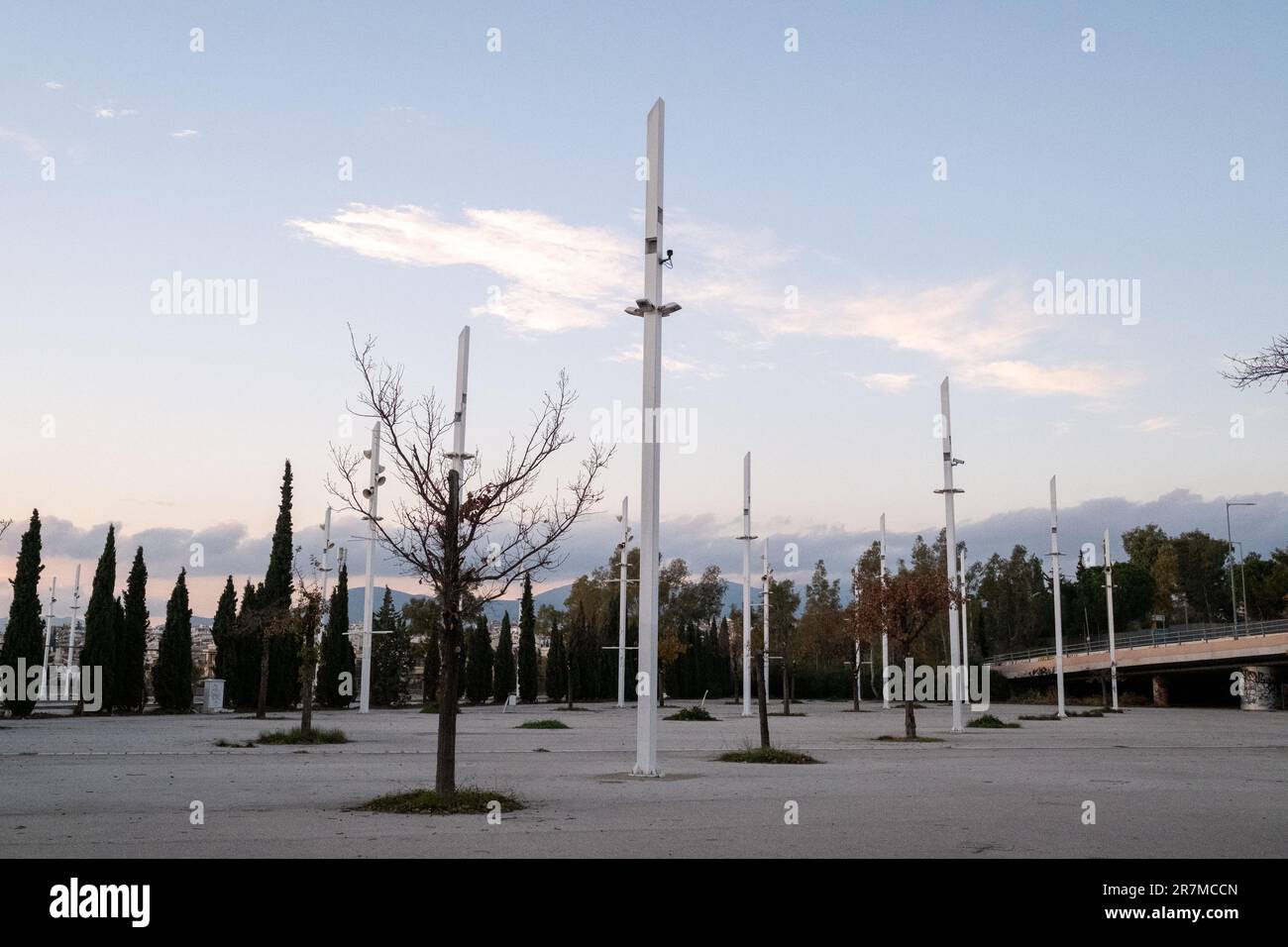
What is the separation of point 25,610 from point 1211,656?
6154cm

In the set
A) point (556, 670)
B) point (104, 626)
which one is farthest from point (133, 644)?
point (556, 670)

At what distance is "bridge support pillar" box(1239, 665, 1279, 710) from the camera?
6501cm

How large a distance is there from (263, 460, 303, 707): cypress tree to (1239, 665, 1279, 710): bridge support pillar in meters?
54.1

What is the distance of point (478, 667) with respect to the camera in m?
71.5

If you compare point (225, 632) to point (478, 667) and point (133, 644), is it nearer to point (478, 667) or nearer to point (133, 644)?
point (133, 644)

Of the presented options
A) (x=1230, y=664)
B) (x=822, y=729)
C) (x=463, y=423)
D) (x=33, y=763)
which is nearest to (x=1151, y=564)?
(x=1230, y=664)

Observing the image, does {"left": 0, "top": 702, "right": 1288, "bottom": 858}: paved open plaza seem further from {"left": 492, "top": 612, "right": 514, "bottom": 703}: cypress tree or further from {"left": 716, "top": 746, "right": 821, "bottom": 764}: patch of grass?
{"left": 492, "top": 612, "right": 514, "bottom": 703}: cypress tree

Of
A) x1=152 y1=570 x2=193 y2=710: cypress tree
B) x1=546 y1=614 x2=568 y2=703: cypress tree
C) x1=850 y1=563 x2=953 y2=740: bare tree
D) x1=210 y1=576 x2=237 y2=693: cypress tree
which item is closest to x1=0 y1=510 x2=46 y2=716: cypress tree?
x1=152 y1=570 x2=193 y2=710: cypress tree

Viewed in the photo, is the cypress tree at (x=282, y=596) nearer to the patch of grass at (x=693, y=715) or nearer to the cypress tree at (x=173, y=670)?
the cypress tree at (x=173, y=670)

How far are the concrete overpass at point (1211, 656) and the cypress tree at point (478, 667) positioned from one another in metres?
40.4

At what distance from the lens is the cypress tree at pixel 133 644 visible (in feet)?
166

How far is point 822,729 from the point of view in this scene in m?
38.3
